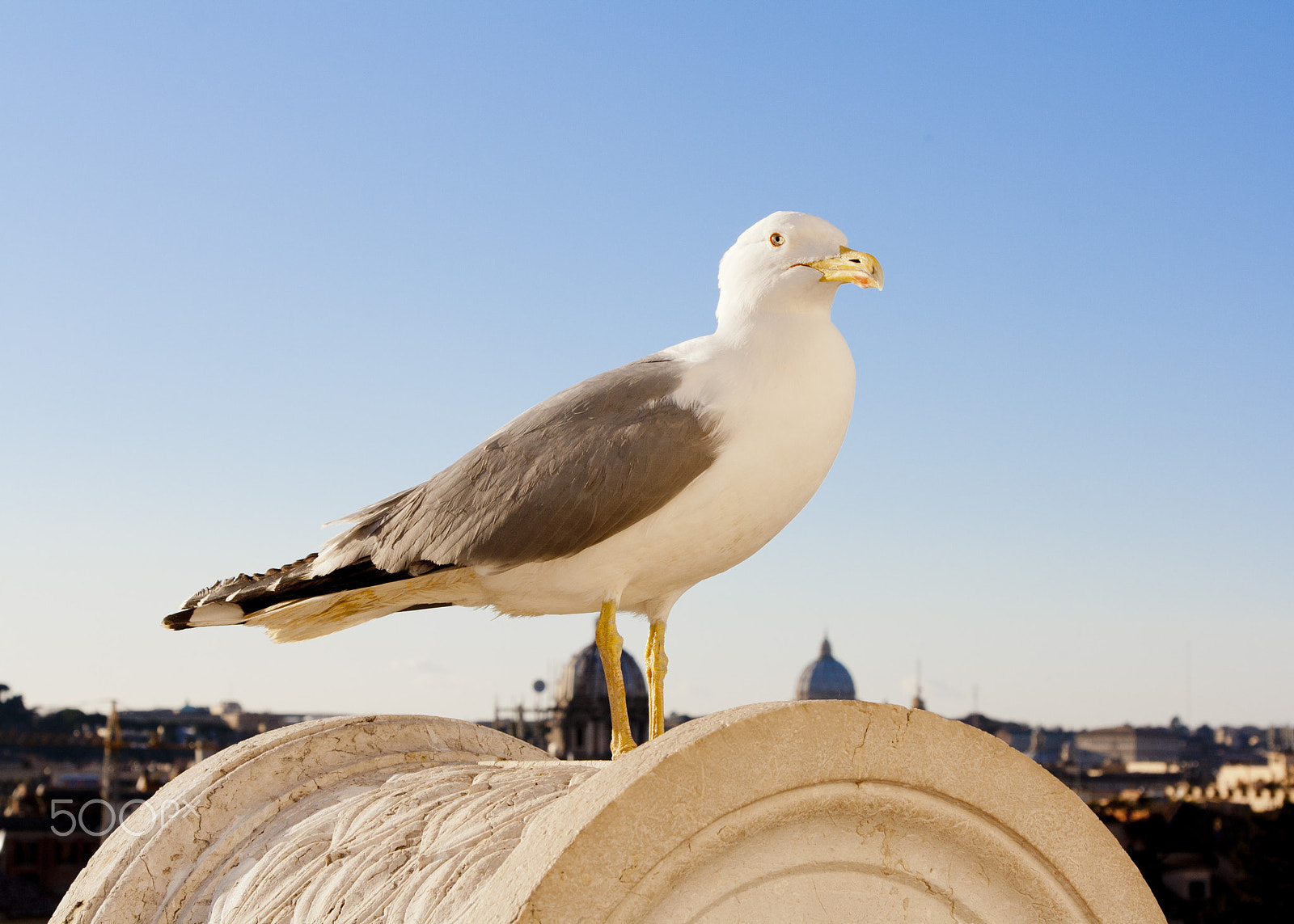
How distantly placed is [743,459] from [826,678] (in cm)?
8989

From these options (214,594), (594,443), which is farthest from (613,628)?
(214,594)

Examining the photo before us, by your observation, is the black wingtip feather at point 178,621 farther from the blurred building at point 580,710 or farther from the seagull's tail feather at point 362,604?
the blurred building at point 580,710

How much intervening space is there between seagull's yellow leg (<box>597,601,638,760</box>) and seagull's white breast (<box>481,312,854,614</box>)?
6cm

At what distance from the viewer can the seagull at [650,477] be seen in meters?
3.38

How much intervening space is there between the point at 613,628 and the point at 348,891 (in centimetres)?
93

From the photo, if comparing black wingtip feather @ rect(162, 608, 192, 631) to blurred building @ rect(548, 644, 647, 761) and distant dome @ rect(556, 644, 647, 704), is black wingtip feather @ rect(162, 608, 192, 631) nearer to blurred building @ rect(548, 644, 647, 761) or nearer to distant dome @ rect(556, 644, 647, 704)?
blurred building @ rect(548, 644, 647, 761)

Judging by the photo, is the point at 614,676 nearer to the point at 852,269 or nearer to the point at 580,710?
the point at 852,269

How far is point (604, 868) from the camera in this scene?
219cm

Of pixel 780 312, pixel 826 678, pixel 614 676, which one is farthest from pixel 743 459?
pixel 826 678

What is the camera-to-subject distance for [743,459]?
337cm

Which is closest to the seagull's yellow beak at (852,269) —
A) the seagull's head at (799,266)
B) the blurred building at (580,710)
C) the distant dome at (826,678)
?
the seagull's head at (799,266)

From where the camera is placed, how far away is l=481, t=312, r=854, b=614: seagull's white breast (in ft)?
11.1

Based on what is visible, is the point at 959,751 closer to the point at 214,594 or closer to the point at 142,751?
the point at 214,594

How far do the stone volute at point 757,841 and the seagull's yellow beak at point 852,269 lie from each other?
1.24 meters
